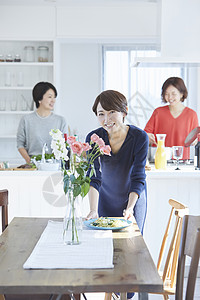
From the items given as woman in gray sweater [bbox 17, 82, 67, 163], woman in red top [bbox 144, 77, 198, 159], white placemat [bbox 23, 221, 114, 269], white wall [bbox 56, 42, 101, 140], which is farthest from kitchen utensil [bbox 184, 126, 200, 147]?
white wall [bbox 56, 42, 101, 140]

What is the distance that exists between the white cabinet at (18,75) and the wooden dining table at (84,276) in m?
4.14

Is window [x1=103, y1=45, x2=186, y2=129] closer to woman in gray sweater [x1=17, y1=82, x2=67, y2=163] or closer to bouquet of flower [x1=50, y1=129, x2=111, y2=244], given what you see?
woman in gray sweater [x1=17, y1=82, x2=67, y2=163]

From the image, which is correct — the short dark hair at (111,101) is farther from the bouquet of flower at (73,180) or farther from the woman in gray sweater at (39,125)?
the woman in gray sweater at (39,125)

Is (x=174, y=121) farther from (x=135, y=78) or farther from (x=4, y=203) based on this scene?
(x=135, y=78)

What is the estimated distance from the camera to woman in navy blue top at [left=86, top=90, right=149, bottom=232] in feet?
7.82

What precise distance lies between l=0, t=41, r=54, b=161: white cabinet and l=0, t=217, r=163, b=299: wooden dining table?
414 cm

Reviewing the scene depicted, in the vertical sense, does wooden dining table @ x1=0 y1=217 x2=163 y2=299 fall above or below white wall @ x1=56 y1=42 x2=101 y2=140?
below

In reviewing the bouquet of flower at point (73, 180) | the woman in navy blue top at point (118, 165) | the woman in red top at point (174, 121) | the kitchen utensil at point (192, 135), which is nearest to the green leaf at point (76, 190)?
the bouquet of flower at point (73, 180)

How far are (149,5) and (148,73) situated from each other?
Answer: 1886mm

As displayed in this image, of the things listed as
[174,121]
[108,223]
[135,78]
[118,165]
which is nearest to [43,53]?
[135,78]

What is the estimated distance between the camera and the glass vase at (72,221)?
5.88 feet

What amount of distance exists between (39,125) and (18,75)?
173cm

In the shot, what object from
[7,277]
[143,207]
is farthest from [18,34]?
[7,277]

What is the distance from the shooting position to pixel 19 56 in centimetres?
579
